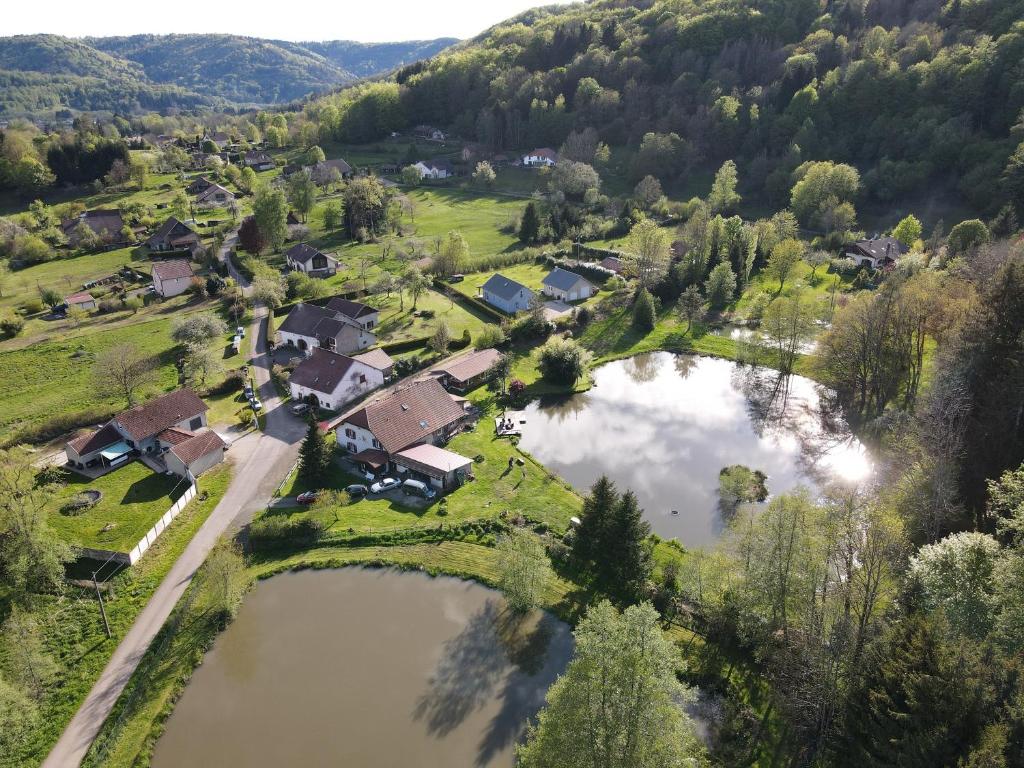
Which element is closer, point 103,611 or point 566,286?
point 103,611

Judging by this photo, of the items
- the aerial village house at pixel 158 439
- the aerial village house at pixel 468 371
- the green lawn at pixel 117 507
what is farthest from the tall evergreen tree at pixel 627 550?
the aerial village house at pixel 158 439

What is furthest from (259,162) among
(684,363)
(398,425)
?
(398,425)

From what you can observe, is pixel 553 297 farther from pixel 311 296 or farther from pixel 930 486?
pixel 930 486

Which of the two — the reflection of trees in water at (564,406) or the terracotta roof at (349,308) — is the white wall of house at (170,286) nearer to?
the terracotta roof at (349,308)

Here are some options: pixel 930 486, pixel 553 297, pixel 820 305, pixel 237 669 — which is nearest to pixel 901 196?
pixel 820 305

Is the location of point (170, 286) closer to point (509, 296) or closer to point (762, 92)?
point (509, 296)

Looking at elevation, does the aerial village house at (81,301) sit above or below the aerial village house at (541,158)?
above
